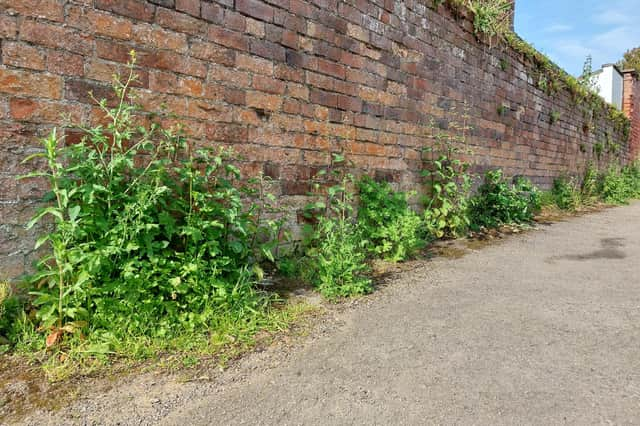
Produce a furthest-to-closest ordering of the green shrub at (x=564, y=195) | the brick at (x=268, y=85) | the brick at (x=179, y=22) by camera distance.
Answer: the green shrub at (x=564, y=195)
the brick at (x=268, y=85)
the brick at (x=179, y=22)

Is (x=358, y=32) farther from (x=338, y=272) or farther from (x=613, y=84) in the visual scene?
(x=613, y=84)

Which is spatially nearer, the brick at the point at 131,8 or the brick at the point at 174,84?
the brick at the point at 131,8

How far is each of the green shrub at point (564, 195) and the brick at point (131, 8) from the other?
845cm

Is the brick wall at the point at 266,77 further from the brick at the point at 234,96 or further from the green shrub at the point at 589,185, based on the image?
the green shrub at the point at 589,185

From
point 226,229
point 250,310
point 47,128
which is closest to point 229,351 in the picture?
point 250,310

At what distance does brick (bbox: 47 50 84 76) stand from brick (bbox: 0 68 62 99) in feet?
0.17

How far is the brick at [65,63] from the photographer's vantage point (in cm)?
240

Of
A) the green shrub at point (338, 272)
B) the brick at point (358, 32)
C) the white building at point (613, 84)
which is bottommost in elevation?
the green shrub at point (338, 272)

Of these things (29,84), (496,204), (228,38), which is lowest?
(496,204)

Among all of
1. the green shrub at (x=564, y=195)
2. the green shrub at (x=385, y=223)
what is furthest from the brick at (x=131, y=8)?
the green shrub at (x=564, y=195)

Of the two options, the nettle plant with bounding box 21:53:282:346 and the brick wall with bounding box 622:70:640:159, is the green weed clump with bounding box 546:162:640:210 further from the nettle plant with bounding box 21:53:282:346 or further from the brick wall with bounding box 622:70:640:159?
the nettle plant with bounding box 21:53:282:346

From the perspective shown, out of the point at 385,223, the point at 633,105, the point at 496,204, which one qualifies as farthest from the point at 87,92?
the point at 633,105

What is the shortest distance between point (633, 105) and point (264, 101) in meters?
15.7

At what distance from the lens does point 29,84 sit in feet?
7.64
